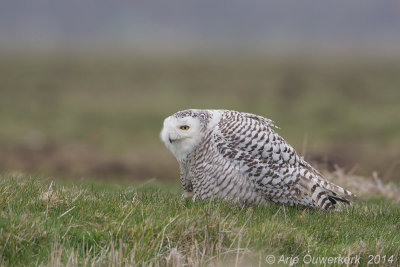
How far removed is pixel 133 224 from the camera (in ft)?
18.0

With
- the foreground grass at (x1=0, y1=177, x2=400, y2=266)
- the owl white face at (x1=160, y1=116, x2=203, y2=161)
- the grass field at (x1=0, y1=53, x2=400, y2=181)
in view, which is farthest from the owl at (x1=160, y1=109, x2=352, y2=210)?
the grass field at (x1=0, y1=53, x2=400, y2=181)

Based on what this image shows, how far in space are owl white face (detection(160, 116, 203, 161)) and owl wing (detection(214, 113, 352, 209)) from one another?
280 mm

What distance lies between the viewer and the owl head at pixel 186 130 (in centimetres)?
726

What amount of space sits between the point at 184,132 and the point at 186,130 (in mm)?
45

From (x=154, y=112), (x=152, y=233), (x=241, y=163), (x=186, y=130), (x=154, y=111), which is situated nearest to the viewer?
(x=152, y=233)

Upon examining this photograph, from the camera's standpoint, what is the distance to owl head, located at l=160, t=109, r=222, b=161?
23.8ft

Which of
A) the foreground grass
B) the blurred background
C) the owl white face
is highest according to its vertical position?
the owl white face

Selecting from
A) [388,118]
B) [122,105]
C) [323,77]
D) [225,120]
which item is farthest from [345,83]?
[225,120]

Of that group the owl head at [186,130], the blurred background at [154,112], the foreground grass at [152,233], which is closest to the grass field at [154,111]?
the blurred background at [154,112]

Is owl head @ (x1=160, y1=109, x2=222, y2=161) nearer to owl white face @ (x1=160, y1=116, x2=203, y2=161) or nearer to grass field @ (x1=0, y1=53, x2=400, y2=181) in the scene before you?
owl white face @ (x1=160, y1=116, x2=203, y2=161)

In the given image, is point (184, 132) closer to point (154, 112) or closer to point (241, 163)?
point (241, 163)

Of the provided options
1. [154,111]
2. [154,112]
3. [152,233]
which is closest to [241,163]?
[152,233]

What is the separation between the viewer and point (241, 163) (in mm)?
7152

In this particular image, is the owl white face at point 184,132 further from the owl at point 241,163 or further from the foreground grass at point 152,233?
the foreground grass at point 152,233
